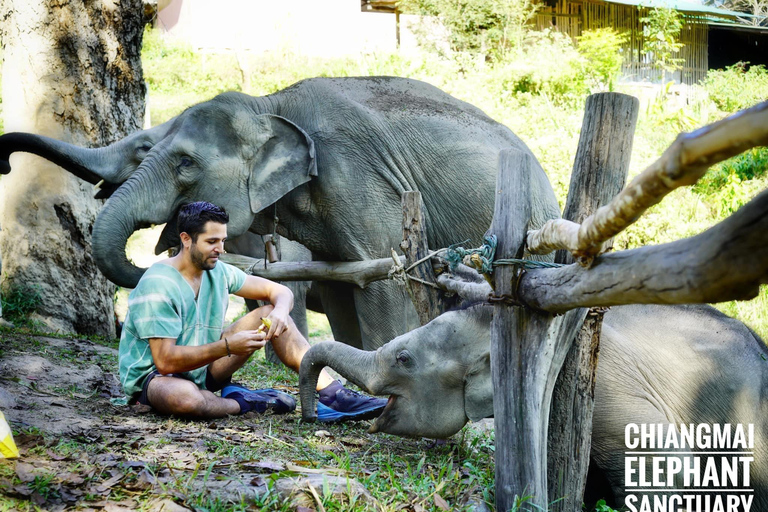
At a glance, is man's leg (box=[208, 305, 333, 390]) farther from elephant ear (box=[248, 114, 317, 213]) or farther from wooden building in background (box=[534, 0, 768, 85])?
wooden building in background (box=[534, 0, 768, 85])

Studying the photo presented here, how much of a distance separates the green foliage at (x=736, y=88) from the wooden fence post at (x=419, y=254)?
14390 millimetres

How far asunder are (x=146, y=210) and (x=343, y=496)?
3307 mm

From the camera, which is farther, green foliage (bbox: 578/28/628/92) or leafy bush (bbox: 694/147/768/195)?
green foliage (bbox: 578/28/628/92)

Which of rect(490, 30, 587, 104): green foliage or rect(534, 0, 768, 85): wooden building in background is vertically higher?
rect(534, 0, 768, 85): wooden building in background

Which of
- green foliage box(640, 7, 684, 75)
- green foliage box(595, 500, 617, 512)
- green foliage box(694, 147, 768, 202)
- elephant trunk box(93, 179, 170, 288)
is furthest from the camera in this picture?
green foliage box(640, 7, 684, 75)

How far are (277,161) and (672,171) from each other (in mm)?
4187

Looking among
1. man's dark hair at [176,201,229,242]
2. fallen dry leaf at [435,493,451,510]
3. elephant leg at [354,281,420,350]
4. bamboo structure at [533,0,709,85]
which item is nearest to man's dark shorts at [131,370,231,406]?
man's dark hair at [176,201,229,242]

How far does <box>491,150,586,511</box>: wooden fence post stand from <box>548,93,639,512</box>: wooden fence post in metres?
0.16

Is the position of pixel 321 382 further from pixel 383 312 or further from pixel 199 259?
pixel 383 312

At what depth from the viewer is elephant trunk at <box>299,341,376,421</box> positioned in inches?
166

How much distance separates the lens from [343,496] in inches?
122

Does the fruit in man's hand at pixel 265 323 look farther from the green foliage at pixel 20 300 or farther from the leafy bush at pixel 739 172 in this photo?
the leafy bush at pixel 739 172

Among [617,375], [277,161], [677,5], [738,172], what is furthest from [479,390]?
[677,5]

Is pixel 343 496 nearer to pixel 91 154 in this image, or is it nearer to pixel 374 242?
pixel 374 242
